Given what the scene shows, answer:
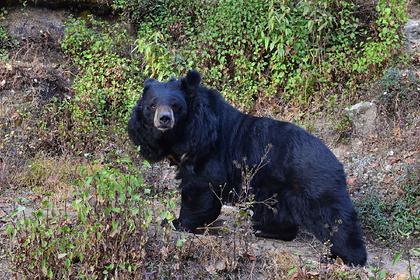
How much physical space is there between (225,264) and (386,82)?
4.88m

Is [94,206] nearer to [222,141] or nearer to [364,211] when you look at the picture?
[222,141]

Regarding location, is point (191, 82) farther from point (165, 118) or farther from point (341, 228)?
point (341, 228)

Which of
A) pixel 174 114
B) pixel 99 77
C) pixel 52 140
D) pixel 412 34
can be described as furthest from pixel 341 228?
pixel 412 34

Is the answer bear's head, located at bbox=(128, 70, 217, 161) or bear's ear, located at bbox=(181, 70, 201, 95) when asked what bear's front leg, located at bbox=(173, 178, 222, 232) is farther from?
bear's ear, located at bbox=(181, 70, 201, 95)

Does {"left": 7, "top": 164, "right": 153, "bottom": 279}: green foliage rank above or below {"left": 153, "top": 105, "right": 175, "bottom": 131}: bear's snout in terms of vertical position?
below

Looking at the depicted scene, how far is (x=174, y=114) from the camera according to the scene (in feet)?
19.5

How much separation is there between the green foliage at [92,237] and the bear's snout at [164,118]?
3.58ft

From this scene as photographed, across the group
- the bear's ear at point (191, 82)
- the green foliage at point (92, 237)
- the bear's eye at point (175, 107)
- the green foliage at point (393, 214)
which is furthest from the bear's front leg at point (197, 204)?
the green foliage at point (393, 214)

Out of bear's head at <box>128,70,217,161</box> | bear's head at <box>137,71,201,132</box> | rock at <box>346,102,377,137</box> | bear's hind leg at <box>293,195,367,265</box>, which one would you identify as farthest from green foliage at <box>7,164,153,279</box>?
rock at <box>346,102,377,137</box>

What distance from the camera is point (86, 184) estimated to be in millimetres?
4641

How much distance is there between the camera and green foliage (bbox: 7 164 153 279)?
466 centimetres

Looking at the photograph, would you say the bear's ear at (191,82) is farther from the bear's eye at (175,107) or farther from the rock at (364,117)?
the rock at (364,117)

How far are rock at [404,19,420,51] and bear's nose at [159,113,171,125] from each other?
5581 millimetres

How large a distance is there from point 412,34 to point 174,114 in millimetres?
5831
